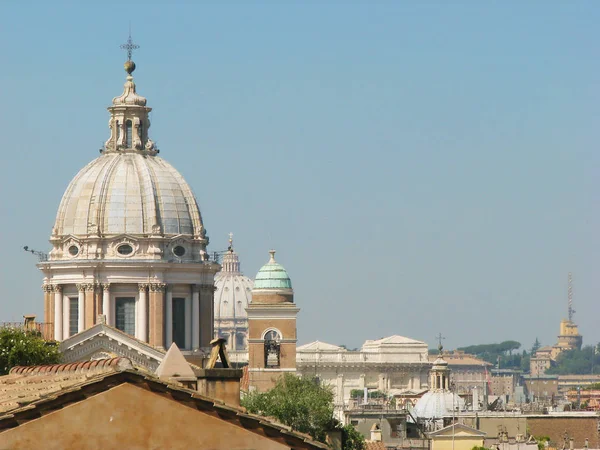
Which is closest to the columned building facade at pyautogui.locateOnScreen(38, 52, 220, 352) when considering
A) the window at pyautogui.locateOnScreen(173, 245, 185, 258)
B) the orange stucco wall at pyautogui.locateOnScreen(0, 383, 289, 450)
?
the window at pyautogui.locateOnScreen(173, 245, 185, 258)

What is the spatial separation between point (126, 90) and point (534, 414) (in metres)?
30.0

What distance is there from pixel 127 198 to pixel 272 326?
140 ft

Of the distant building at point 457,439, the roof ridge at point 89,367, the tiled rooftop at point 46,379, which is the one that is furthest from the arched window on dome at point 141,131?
the tiled rooftop at point 46,379

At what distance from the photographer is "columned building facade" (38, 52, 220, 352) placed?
138375mm

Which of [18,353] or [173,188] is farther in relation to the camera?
[173,188]

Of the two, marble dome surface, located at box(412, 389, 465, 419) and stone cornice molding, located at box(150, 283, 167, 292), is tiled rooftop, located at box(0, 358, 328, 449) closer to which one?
stone cornice molding, located at box(150, 283, 167, 292)

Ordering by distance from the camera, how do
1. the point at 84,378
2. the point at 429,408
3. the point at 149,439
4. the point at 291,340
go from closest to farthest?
the point at 149,439 < the point at 84,378 < the point at 429,408 < the point at 291,340

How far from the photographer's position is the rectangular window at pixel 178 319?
458ft

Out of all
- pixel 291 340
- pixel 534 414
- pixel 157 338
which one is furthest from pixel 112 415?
pixel 291 340

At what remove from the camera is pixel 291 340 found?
7032 inches

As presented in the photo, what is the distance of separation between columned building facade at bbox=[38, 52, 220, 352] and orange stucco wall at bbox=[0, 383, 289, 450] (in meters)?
104

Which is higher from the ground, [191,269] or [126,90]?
[126,90]

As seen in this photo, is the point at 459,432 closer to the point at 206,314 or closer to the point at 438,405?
the point at 206,314

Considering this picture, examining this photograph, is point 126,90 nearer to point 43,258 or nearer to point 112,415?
point 43,258
